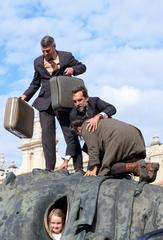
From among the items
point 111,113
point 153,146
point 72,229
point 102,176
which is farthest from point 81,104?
point 153,146

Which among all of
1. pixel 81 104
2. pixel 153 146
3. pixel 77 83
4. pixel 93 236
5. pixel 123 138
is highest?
pixel 153 146

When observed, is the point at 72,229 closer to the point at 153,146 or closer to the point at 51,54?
the point at 51,54

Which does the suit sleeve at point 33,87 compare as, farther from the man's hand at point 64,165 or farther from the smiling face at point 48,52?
the man's hand at point 64,165

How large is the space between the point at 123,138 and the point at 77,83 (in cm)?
127

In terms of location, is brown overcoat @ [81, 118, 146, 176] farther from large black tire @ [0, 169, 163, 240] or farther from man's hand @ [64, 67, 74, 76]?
man's hand @ [64, 67, 74, 76]

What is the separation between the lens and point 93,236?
247 inches

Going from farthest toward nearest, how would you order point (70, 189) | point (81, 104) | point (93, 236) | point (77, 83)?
point (77, 83), point (81, 104), point (70, 189), point (93, 236)

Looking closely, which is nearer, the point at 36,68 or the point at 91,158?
the point at 91,158

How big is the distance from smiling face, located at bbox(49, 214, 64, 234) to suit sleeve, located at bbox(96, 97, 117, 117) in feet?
4.46

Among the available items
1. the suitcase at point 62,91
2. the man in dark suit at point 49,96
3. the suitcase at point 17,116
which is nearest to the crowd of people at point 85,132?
the man in dark suit at point 49,96

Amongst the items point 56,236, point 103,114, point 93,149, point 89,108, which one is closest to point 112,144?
point 93,149

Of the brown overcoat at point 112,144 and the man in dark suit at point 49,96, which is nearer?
the brown overcoat at point 112,144

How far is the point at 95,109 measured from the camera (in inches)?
294

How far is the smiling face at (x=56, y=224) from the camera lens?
6.52 meters
